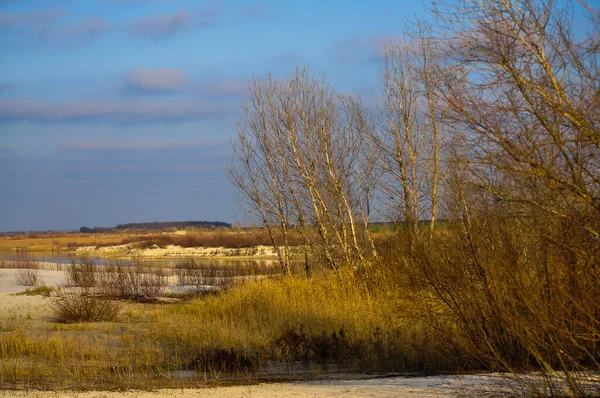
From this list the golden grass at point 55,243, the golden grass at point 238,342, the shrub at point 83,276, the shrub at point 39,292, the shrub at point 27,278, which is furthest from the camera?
the golden grass at point 55,243

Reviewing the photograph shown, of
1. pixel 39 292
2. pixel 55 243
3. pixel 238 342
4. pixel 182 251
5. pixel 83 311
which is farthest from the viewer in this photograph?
pixel 55 243

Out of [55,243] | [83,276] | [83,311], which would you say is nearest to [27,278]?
[83,276]

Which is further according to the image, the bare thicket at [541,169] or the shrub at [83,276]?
the shrub at [83,276]

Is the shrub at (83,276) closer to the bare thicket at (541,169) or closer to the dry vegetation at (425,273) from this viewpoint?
the dry vegetation at (425,273)

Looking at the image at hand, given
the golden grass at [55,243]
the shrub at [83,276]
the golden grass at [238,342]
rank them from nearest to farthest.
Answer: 1. the golden grass at [238,342]
2. the shrub at [83,276]
3. the golden grass at [55,243]

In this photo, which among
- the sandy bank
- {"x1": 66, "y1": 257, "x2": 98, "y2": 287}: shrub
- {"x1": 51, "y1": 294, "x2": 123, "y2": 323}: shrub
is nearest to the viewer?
{"x1": 51, "y1": 294, "x2": 123, "y2": 323}: shrub

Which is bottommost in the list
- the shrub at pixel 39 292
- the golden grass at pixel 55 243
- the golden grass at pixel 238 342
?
the golden grass at pixel 238 342

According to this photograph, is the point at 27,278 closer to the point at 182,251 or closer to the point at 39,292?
the point at 39,292

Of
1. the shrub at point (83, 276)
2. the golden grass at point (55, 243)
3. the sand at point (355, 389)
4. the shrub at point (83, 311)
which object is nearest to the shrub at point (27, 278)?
the shrub at point (83, 276)

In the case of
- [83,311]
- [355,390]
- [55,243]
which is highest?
[55,243]

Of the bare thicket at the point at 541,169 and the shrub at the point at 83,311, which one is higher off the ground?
the bare thicket at the point at 541,169

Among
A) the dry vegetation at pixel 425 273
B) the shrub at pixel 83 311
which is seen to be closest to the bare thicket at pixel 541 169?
the dry vegetation at pixel 425 273

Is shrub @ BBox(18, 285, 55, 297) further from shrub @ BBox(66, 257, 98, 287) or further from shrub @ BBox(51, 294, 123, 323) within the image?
shrub @ BBox(51, 294, 123, 323)

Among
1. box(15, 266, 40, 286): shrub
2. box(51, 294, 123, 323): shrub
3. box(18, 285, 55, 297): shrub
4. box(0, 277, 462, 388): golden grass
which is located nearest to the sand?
box(0, 277, 462, 388): golden grass
